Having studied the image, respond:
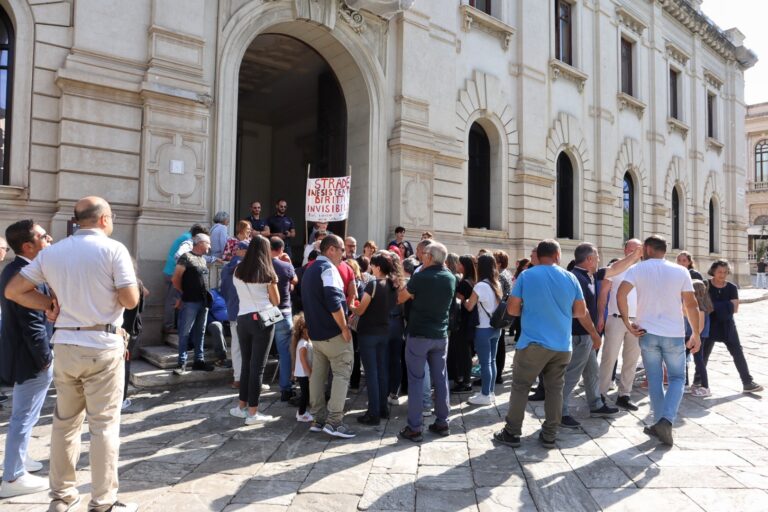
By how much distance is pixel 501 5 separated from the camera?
1380 cm

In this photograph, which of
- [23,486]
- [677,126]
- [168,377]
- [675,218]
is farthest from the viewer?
[675,218]

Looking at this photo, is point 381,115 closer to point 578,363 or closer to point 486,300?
point 486,300

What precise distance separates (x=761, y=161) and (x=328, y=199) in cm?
5378

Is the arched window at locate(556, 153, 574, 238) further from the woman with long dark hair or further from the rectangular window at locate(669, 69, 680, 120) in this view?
the woman with long dark hair

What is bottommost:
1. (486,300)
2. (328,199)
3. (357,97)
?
(486,300)

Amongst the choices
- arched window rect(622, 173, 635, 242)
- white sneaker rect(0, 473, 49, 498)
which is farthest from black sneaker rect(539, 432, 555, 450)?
arched window rect(622, 173, 635, 242)

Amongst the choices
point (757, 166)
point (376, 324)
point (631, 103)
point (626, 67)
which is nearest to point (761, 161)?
point (757, 166)

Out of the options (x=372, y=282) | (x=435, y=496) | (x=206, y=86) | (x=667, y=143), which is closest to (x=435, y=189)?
(x=206, y=86)

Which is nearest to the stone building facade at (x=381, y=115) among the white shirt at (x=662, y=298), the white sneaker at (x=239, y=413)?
the white sneaker at (x=239, y=413)

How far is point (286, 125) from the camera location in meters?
17.5

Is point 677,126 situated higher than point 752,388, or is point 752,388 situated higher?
point 677,126

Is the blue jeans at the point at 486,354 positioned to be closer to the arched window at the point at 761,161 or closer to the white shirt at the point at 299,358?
the white shirt at the point at 299,358

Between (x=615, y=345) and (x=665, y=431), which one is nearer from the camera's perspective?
(x=665, y=431)

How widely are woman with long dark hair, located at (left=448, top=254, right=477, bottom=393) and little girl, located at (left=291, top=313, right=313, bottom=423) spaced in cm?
206
